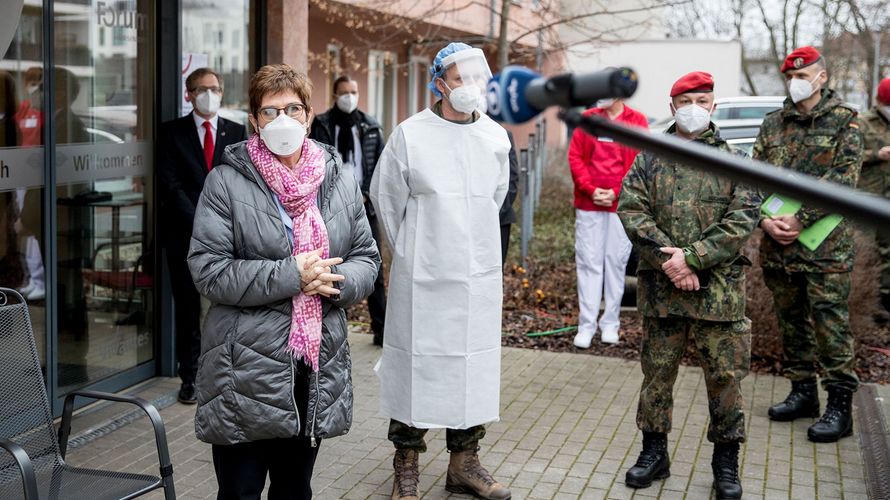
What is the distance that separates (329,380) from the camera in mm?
3705

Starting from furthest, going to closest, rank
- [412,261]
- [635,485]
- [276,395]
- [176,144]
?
[176,144]
[635,485]
[412,261]
[276,395]

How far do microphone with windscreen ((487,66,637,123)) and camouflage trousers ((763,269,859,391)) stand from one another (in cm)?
469

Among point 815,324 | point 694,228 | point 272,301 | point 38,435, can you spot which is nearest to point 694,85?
point 694,228

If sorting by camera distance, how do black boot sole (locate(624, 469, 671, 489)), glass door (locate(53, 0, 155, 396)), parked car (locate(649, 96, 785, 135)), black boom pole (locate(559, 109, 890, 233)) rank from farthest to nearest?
parked car (locate(649, 96, 785, 135))
glass door (locate(53, 0, 155, 396))
black boot sole (locate(624, 469, 671, 489))
black boom pole (locate(559, 109, 890, 233))

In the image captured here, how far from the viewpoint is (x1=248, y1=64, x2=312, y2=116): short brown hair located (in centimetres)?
372

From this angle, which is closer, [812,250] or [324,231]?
[324,231]

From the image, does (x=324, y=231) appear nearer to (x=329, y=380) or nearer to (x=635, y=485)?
(x=329, y=380)

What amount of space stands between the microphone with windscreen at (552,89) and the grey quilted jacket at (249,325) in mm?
2227

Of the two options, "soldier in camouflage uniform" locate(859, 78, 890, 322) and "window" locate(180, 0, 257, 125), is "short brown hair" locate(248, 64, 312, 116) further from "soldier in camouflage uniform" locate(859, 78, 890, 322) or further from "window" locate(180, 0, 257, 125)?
"soldier in camouflage uniform" locate(859, 78, 890, 322)

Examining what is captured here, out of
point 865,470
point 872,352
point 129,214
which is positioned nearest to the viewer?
point 865,470

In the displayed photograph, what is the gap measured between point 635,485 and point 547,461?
22.0 inches

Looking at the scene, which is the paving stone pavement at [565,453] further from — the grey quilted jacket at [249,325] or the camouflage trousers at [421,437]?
the grey quilted jacket at [249,325]

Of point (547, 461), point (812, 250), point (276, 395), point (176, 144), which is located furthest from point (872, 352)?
point (276, 395)

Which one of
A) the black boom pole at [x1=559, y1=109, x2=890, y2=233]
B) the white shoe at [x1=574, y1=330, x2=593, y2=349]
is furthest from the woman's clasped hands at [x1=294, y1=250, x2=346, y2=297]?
the white shoe at [x1=574, y1=330, x2=593, y2=349]
